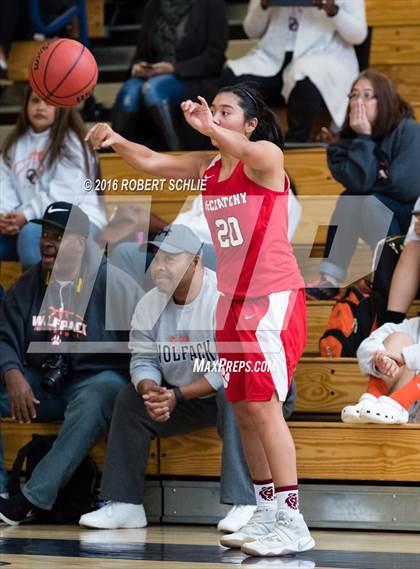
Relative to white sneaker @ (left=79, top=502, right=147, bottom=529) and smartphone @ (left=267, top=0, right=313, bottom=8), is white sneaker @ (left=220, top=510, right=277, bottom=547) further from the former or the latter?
smartphone @ (left=267, top=0, right=313, bottom=8)

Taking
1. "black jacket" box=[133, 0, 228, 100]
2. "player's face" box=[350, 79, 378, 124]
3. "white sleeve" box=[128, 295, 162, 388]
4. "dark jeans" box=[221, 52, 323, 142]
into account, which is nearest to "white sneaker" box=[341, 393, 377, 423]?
"white sleeve" box=[128, 295, 162, 388]

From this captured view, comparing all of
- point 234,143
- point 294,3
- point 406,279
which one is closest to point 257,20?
point 294,3

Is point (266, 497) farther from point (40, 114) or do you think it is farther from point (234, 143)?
point (40, 114)

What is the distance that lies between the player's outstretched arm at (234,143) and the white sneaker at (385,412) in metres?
0.93

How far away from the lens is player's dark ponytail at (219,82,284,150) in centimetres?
336

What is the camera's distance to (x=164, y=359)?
12.9 ft

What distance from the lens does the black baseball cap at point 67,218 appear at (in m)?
4.29

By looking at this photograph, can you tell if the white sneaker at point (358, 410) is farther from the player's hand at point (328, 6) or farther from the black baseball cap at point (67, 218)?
the player's hand at point (328, 6)

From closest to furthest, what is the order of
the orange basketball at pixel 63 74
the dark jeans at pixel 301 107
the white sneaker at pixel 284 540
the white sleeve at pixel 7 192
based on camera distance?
the white sneaker at pixel 284 540, the orange basketball at pixel 63 74, the white sleeve at pixel 7 192, the dark jeans at pixel 301 107

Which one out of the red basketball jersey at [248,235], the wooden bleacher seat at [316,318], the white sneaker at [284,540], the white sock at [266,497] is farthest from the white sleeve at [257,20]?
the white sneaker at [284,540]

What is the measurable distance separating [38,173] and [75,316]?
1078 mm

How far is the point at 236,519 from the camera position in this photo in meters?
3.60

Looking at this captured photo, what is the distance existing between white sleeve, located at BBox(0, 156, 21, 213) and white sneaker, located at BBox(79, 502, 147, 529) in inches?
70.0

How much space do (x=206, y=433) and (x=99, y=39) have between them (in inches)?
147
